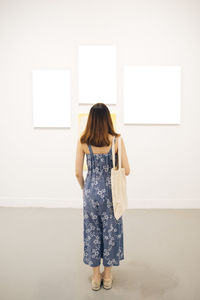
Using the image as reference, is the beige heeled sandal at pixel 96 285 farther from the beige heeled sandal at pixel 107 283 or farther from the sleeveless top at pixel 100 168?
the sleeveless top at pixel 100 168

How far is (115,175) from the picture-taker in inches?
77.6

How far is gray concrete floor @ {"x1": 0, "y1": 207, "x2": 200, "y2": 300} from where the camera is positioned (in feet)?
6.91

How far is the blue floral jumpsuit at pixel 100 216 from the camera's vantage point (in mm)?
2049

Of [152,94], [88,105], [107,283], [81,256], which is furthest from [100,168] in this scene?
[152,94]

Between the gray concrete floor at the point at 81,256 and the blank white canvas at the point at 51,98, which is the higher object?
the blank white canvas at the point at 51,98

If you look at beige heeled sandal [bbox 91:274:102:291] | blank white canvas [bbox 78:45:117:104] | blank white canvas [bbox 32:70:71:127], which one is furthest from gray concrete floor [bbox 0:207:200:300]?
blank white canvas [bbox 78:45:117:104]

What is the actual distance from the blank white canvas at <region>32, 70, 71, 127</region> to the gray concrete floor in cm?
141

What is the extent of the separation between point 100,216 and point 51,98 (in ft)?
8.39

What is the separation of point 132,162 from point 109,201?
220 cm

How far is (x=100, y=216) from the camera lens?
6.87 feet

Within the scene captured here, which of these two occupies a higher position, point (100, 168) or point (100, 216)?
point (100, 168)

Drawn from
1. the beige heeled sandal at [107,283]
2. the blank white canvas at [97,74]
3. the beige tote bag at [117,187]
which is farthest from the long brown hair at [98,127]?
the blank white canvas at [97,74]

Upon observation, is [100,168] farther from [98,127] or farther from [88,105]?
[88,105]

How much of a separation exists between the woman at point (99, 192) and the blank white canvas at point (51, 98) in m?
2.19
